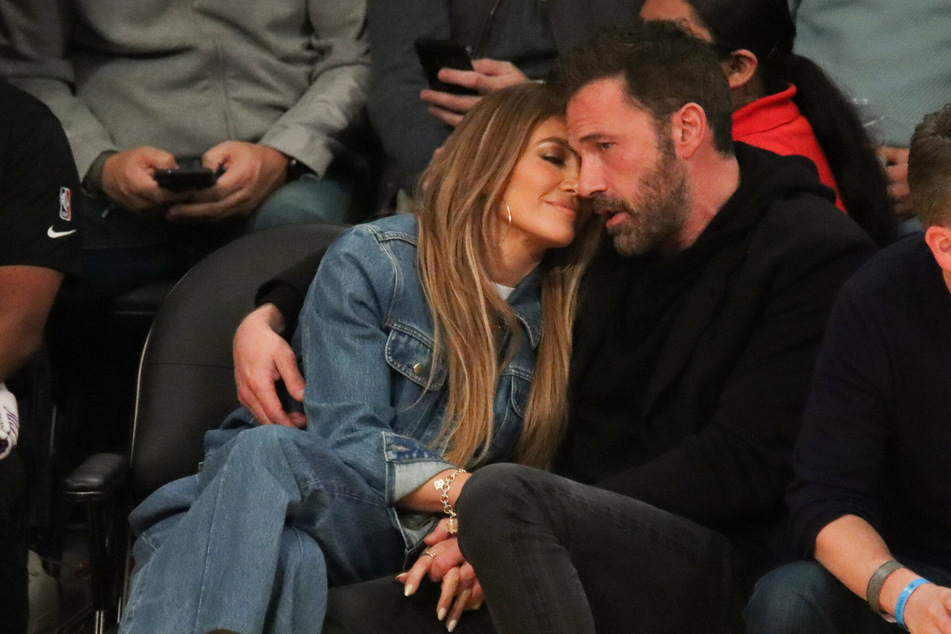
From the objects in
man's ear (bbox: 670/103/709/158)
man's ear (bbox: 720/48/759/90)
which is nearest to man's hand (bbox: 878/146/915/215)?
man's ear (bbox: 720/48/759/90)

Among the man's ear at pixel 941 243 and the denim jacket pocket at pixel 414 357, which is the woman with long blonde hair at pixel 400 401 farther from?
the man's ear at pixel 941 243

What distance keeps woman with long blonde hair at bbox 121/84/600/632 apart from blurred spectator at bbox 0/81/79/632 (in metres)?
0.54

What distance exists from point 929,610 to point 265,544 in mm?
869

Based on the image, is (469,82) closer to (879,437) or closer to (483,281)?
(483,281)

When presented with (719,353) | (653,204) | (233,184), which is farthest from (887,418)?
(233,184)

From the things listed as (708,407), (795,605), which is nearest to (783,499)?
(708,407)

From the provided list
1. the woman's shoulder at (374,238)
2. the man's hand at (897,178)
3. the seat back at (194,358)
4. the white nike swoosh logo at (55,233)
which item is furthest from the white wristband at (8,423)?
the man's hand at (897,178)

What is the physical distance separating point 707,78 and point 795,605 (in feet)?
3.15

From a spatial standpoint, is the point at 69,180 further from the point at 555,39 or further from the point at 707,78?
the point at 707,78

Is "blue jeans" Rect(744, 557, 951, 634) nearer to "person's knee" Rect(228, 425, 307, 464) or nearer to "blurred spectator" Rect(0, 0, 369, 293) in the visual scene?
"person's knee" Rect(228, 425, 307, 464)

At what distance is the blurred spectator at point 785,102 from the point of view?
2.48 m

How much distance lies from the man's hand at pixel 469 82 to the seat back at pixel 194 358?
1.65 ft

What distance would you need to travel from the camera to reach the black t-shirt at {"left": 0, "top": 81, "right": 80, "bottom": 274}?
2.54 metres

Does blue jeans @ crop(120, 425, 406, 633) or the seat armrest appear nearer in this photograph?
blue jeans @ crop(120, 425, 406, 633)
